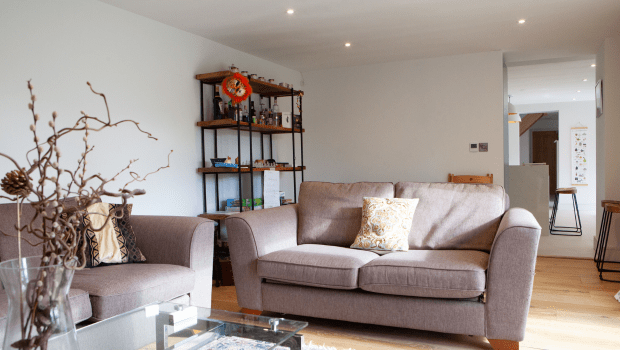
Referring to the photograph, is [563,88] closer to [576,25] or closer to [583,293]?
[576,25]

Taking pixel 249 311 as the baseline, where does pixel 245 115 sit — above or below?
above

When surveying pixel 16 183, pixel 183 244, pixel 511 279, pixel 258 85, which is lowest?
pixel 511 279

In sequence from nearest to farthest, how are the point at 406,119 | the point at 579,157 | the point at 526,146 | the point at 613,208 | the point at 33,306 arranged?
the point at 33,306 → the point at 613,208 → the point at 406,119 → the point at 579,157 → the point at 526,146

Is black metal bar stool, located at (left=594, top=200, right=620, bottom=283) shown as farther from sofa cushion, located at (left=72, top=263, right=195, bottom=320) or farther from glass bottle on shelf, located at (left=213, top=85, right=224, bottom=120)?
glass bottle on shelf, located at (left=213, top=85, right=224, bottom=120)

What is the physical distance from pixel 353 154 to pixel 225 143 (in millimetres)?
1940

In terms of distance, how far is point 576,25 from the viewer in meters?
4.38

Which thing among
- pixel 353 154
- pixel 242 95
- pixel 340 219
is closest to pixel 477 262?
pixel 340 219

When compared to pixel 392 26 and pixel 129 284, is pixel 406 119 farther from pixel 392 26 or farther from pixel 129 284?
pixel 129 284

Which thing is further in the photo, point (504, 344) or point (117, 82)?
point (117, 82)

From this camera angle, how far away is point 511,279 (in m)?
2.36

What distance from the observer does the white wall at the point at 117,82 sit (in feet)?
9.87

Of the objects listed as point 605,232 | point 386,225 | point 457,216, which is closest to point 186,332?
point 386,225

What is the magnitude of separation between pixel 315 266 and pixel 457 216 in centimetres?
104

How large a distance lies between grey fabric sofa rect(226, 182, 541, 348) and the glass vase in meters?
1.78
